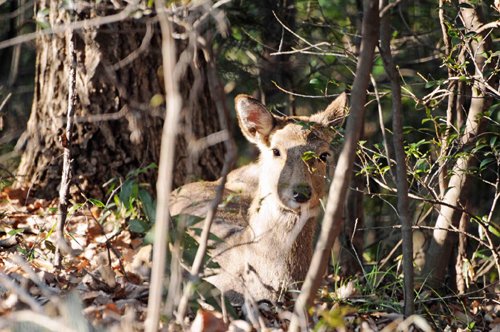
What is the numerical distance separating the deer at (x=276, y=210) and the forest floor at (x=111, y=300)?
0.57 meters

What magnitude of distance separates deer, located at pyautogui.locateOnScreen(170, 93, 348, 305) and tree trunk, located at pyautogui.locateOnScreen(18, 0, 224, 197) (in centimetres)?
94

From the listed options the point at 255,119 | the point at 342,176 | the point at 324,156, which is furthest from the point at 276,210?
the point at 342,176

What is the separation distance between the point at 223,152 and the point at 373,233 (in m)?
3.10

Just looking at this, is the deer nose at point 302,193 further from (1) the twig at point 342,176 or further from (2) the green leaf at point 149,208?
(1) the twig at point 342,176

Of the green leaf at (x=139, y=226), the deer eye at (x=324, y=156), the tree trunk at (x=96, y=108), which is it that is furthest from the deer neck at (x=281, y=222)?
the green leaf at (x=139, y=226)

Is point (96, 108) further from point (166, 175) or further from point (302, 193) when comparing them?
point (166, 175)

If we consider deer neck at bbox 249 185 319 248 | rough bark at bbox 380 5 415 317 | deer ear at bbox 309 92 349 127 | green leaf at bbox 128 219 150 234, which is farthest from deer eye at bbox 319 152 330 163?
green leaf at bbox 128 219 150 234

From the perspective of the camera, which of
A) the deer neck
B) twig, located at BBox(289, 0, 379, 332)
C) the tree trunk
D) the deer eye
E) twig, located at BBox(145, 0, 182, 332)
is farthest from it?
the tree trunk

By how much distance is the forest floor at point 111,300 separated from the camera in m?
4.22

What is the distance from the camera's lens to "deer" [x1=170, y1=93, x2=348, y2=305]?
6867 mm

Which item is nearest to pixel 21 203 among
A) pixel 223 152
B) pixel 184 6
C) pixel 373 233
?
pixel 223 152

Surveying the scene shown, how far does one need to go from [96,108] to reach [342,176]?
15.1 feet

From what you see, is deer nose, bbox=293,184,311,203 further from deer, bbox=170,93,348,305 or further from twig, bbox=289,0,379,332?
twig, bbox=289,0,379,332

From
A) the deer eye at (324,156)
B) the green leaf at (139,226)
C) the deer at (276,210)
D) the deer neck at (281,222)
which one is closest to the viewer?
the green leaf at (139,226)
